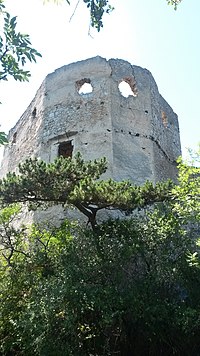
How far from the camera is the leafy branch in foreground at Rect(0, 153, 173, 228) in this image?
734 centimetres

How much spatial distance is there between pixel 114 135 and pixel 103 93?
166 cm

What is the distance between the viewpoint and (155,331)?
670cm

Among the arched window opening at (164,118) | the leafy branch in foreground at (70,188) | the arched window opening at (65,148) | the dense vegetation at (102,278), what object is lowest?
the dense vegetation at (102,278)

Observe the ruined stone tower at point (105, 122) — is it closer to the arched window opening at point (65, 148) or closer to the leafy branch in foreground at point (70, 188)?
the arched window opening at point (65, 148)

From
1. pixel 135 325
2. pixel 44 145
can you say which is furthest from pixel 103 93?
pixel 135 325

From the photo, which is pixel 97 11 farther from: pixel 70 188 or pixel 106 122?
pixel 106 122

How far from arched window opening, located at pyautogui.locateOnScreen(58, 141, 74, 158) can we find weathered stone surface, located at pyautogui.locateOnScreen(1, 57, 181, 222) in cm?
13

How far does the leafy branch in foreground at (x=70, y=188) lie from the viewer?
7337 mm

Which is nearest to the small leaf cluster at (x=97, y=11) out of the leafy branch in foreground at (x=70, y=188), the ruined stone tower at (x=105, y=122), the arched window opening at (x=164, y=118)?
the leafy branch in foreground at (x=70, y=188)

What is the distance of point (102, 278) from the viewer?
6.94 m

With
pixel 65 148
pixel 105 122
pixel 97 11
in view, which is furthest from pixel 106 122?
pixel 97 11

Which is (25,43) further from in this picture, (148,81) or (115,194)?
(148,81)

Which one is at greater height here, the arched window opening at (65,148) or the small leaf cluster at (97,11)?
the arched window opening at (65,148)

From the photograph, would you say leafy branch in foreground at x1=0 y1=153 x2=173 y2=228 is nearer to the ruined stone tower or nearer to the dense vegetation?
the dense vegetation
